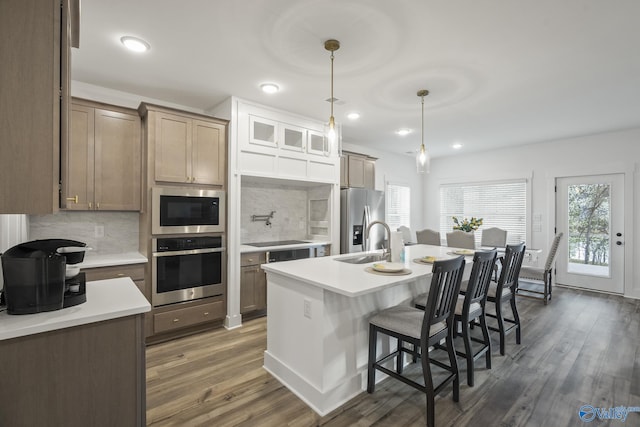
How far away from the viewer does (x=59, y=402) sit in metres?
1.24

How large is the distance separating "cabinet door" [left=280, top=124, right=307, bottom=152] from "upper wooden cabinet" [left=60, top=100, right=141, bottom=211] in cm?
160

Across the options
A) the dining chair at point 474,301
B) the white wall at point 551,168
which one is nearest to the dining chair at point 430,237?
the white wall at point 551,168

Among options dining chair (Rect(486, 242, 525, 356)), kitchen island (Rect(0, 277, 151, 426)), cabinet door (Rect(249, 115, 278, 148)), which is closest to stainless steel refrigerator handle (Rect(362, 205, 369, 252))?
cabinet door (Rect(249, 115, 278, 148))

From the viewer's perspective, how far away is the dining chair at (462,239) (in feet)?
16.5

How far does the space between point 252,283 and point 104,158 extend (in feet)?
6.52

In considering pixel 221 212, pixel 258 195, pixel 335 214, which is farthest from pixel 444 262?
pixel 258 195

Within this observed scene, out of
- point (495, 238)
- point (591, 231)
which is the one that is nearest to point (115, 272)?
point (495, 238)

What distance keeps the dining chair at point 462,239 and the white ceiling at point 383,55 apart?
1967 mm

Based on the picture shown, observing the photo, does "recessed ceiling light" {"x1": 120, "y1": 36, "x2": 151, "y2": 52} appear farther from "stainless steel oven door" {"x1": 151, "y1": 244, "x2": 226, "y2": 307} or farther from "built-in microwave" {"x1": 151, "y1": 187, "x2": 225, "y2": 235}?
"stainless steel oven door" {"x1": 151, "y1": 244, "x2": 226, "y2": 307}

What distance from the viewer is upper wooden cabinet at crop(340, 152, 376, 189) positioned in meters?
4.83

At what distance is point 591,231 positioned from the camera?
510 cm

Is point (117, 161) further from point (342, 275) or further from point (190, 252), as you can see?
point (342, 275)

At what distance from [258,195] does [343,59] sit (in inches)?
89.7

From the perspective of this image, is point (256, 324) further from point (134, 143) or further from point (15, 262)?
point (15, 262)
